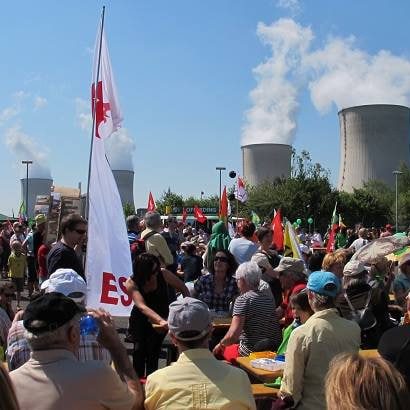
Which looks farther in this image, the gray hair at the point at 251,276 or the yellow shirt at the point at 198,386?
the gray hair at the point at 251,276

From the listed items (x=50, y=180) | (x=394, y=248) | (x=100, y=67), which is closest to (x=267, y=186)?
A: (x=50, y=180)

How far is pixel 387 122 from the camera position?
4822 cm

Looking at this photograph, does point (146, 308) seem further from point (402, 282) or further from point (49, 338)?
point (402, 282)

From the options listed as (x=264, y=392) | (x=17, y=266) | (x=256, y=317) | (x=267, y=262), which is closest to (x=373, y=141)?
(x=17, y=266)

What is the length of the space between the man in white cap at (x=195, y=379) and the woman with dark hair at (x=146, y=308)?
1.74 metres

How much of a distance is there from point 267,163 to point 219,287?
5107 cm

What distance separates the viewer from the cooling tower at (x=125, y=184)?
63.7 m

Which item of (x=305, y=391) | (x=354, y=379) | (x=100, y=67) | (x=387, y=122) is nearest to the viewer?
(x=354, y=379)

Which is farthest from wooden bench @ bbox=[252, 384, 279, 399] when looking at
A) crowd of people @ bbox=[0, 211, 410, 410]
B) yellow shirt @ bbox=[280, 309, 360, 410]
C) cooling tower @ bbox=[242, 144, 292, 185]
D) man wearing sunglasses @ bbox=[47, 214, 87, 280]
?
cooling tower @ bbox=[242, 144, 292, 185]

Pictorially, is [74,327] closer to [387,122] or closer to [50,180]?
[387,122]

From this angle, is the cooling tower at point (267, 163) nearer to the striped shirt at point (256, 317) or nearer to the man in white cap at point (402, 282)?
the man in white cap at point (402, 282)

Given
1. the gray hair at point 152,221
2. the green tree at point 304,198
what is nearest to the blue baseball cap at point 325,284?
the gray hair at point 152,221

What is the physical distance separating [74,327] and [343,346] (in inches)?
63.7

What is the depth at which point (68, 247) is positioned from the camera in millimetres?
4930
